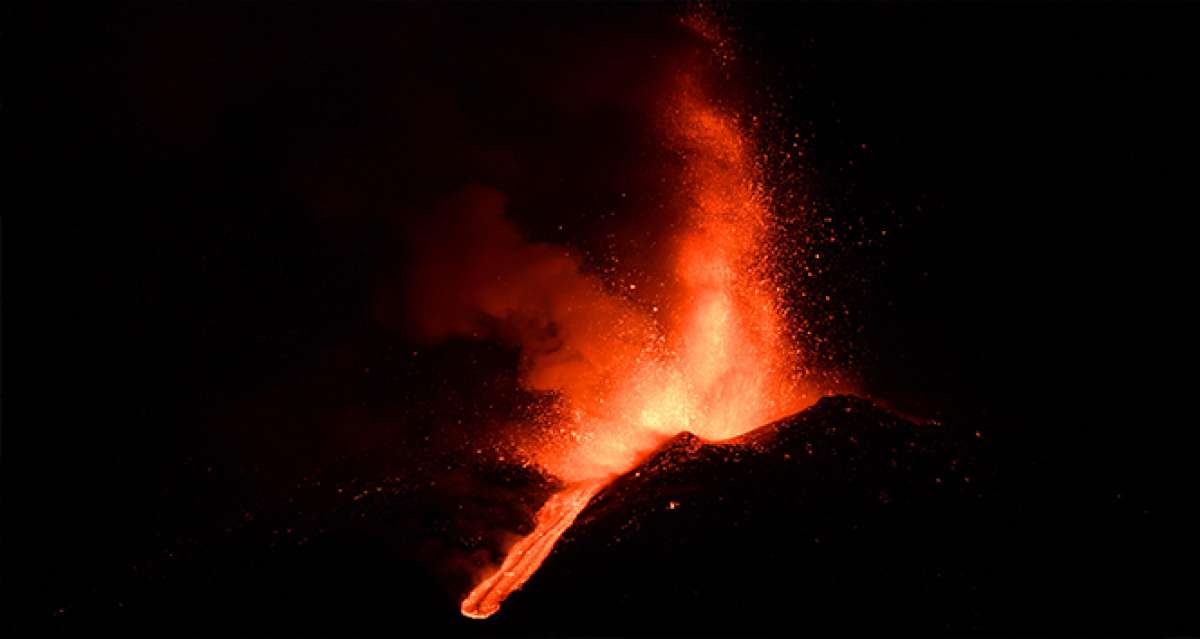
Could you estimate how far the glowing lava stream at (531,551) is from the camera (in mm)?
4703

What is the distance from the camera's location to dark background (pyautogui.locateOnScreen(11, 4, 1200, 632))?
800cm

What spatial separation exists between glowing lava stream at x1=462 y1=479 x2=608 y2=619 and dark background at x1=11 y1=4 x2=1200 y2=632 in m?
2.49

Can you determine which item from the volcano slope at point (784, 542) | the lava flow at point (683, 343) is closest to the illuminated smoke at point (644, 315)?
the lava flow at point (683, 343)

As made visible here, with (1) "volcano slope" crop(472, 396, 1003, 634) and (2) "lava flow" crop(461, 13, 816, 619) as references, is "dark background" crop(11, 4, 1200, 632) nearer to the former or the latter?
(2) "lava flow" crop(461, 13, 816, 619)

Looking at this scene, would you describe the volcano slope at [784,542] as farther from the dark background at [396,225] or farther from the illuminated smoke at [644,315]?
the dark background at [396,225]

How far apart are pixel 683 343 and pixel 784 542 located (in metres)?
3.20

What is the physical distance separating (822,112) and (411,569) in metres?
6.38

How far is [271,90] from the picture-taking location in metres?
8.41

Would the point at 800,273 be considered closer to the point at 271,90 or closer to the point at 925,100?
the point at 925,100

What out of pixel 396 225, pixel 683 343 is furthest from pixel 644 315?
pixel 396 225

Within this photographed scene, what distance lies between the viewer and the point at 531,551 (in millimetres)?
5344

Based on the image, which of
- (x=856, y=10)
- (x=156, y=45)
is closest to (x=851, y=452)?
(x=856, y=10)

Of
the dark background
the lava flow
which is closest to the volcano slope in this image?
the lava flow

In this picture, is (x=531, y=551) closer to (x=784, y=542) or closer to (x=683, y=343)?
(x=784, y=542)
